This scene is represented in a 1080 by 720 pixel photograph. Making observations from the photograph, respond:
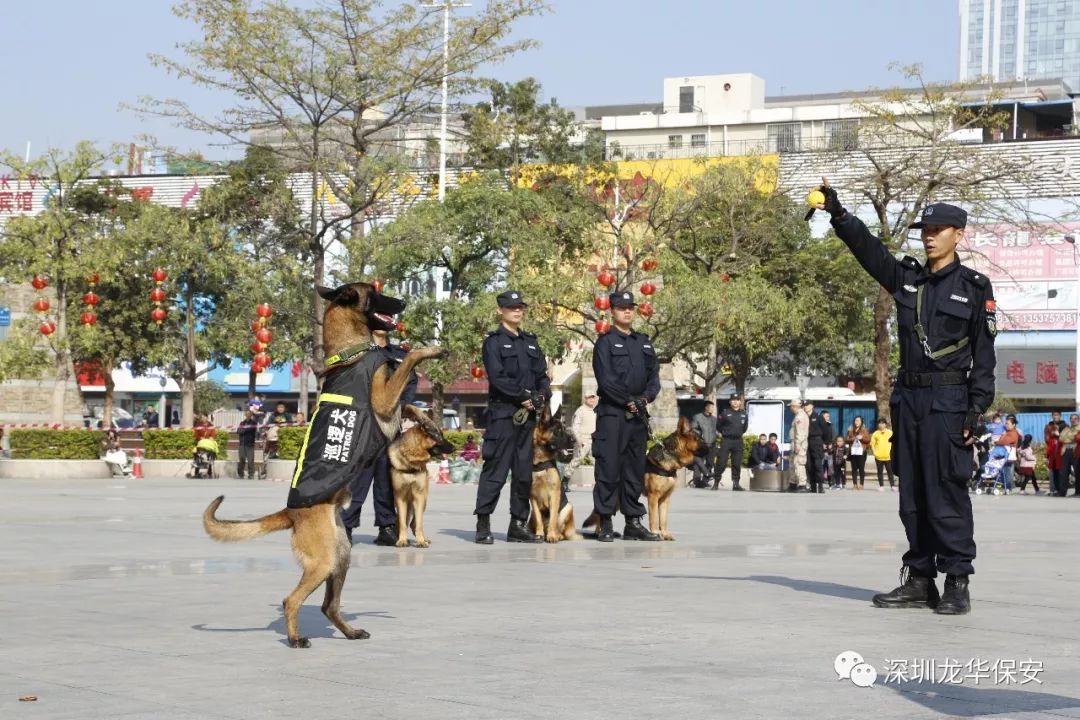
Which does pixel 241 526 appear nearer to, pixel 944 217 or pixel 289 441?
pixel 944 217

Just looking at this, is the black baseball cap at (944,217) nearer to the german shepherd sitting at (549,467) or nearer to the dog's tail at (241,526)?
the dog's tail at (241,526)

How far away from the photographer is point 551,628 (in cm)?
731

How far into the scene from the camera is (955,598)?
8.17 metres

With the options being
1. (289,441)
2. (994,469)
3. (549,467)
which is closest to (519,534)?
(549,467)

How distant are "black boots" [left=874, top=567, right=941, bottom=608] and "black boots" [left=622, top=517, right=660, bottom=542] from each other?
4901mm

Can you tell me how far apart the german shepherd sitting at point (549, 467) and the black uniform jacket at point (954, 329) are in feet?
15.5

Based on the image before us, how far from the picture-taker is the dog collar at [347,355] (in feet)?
23.6

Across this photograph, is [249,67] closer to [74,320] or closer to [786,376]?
[74,320]

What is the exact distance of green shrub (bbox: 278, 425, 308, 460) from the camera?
2952 cm

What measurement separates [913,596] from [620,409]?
16.0 ft

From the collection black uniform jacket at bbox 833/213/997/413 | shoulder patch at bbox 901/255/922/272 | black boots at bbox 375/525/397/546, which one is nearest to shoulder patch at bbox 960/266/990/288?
black uniform jacket at bbox 833/213/997/413

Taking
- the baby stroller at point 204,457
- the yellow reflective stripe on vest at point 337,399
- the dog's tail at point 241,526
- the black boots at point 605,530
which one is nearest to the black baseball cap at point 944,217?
the yellow reflective stripe on vest at point 337,399

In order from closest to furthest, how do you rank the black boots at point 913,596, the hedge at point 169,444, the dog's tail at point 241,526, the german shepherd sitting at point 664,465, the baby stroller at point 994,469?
the dog's tail at point 241,526 → the black boots at point 913,596 → the german shepherd sitting at point 664,465 → the baby stroller at point 994,469 → the hedge at point 169,444

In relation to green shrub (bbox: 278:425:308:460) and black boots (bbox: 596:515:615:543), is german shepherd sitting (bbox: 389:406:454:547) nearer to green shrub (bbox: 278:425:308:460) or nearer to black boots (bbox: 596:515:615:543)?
→ black boots (bbox: 596:515:615:543)
